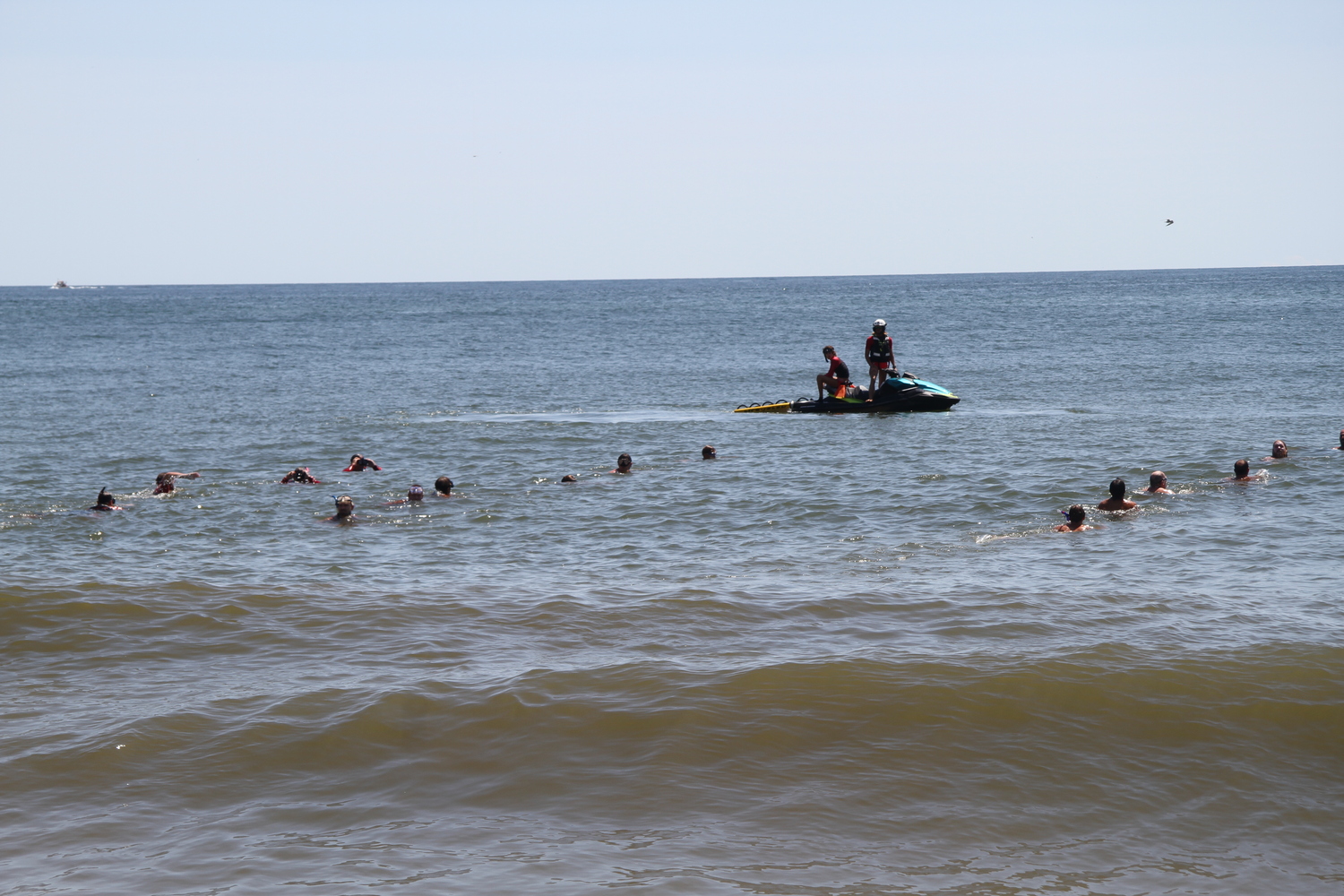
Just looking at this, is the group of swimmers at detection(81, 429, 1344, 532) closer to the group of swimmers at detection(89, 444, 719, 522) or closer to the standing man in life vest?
the group of swimmers at detection(89, 444, 719, 522)

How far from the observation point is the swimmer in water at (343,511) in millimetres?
16281

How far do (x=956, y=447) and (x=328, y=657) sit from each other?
46.1 ft

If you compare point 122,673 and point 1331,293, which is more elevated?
point 1331,293

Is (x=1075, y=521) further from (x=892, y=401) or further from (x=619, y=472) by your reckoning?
(x=892, y=401)

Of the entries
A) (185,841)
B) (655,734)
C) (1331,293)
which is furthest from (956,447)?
(1331,293)

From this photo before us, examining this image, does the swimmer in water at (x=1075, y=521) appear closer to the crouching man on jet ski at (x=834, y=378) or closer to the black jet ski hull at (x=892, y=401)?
the black jet ski hull at (x=892, y=401)

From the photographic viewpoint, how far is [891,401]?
26.7m

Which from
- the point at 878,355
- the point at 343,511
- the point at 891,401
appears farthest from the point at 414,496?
the point at 891,401

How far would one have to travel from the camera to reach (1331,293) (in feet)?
336

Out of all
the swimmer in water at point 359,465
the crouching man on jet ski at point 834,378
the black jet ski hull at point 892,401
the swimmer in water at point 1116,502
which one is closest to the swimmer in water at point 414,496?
the swimmer in water at point 359,465

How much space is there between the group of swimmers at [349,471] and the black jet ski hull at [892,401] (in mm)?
5139

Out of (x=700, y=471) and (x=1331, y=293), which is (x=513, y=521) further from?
(x=1331, y=293)

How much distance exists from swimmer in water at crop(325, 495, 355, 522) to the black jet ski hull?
13.2 metres

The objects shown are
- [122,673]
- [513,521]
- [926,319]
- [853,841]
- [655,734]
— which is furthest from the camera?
[926,319]
